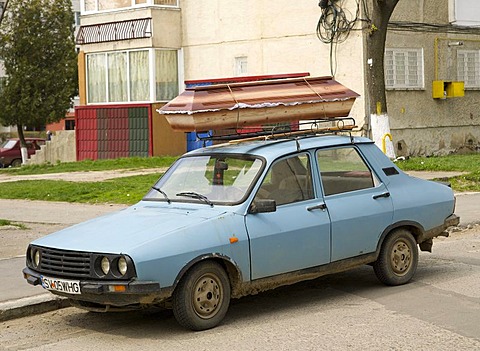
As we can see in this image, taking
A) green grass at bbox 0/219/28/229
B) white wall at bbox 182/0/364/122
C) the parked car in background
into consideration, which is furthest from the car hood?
the parked car in background

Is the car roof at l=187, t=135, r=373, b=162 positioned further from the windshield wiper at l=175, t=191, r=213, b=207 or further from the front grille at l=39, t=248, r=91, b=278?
the front grille at l=39, t=248, r=91, b=278

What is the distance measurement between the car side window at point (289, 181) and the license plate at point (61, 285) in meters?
1.82

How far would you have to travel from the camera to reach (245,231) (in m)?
7.78

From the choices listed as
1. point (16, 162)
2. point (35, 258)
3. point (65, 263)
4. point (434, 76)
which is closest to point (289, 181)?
point (65, 263)

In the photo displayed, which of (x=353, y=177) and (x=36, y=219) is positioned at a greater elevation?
(x=353, y=177)

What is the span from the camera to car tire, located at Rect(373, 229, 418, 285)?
8.95 metres

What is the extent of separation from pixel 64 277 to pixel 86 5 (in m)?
22.6

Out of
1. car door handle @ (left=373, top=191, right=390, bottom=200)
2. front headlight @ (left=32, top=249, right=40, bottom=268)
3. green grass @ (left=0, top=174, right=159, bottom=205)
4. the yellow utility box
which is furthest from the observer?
the yellow utility box

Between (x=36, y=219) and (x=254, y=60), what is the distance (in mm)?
12656

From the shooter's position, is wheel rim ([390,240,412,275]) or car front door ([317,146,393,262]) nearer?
car front door ([317,146,393,262])

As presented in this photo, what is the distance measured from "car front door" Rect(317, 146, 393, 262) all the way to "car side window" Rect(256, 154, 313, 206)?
171mm

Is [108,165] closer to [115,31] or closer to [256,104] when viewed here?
[115,31]

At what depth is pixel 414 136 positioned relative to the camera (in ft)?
83.8

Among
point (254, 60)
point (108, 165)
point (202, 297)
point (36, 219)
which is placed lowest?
point (36, 219)
